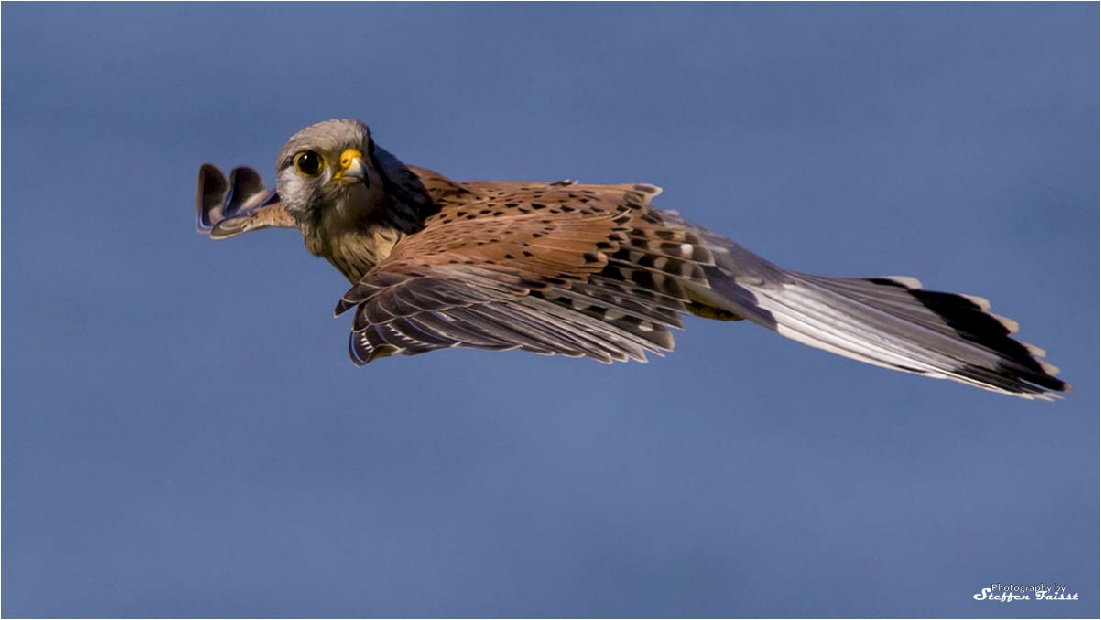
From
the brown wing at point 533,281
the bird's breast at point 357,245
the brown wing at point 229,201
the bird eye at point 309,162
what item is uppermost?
the brown wing at point 229,201

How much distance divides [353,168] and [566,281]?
5.85ft

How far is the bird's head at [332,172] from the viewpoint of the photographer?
14.6 m

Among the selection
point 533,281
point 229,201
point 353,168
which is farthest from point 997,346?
point 229,201

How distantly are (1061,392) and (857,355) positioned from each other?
125 centimetres

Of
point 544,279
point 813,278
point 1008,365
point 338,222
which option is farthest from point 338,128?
point 1008,365

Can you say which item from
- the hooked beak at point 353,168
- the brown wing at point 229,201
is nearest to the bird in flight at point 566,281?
the hooked beak at point 353,168

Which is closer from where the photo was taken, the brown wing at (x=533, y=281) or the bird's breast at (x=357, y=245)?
the brown wing at (x=533, y=281)

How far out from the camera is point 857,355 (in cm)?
1417

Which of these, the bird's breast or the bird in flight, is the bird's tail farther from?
the bird's breast

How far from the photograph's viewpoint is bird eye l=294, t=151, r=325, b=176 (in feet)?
48.3

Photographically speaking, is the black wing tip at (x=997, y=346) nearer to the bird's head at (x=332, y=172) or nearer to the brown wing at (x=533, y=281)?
the brown wing at (x=533, y=281)

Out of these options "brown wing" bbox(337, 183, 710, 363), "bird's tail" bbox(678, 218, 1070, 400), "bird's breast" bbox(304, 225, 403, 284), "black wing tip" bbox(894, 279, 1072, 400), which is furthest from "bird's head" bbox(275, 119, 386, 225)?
"black wing tip" bbox(894, 279, 1072, 400)

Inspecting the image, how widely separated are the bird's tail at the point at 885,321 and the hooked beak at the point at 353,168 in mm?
2201

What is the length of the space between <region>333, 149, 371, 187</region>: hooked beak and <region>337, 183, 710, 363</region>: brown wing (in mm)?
483
